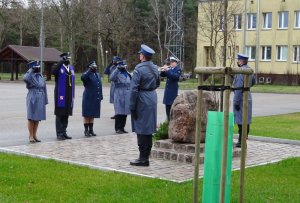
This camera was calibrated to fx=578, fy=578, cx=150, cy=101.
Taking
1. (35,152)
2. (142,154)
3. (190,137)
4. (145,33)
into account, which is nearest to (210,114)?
(142,154)

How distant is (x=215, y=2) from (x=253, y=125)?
3763 centimetres

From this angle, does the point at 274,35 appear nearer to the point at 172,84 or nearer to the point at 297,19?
the point at 297,19

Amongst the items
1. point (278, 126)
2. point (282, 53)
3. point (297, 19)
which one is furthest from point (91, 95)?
point (297, 19)

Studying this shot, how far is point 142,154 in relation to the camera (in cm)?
1016

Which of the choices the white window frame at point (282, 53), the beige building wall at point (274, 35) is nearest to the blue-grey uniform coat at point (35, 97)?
the beige building wall at point (274, 35)

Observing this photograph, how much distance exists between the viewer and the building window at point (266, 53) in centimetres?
5978

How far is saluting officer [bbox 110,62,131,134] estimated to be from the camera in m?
15.7

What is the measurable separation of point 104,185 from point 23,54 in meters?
46.0

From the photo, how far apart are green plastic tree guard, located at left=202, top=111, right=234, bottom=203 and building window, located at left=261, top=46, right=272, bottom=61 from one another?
5460 centimetres

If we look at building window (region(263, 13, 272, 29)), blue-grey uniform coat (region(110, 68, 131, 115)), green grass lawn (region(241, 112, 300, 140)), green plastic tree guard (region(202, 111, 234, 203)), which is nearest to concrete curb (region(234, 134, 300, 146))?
green grass lawn (region(241, 112, 300, 140))

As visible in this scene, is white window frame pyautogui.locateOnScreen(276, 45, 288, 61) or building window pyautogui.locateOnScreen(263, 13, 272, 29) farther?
building window pyautogui.locateOnScreen(263, 13, 272, 29)

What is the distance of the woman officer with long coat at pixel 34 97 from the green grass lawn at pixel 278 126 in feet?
18.1

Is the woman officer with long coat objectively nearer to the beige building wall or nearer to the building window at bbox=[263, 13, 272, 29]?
the beige building wall

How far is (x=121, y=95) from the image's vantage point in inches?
629
